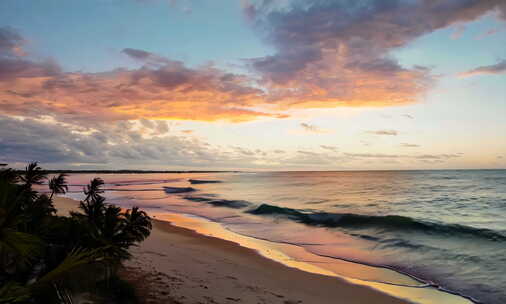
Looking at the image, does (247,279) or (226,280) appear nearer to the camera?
(226,280)

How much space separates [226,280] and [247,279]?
76cm

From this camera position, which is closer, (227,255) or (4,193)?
(4,193)

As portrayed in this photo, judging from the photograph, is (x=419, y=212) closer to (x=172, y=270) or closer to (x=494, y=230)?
(x=494, y=230)

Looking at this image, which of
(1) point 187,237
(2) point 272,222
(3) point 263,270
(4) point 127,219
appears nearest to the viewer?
(4) point 127,219

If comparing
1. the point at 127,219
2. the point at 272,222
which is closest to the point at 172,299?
the point at 127,219

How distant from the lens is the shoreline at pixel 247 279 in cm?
929

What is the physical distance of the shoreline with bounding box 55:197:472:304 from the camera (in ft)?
30.5

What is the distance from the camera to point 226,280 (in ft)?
35.0

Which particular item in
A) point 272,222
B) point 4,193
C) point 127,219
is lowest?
point 272,222

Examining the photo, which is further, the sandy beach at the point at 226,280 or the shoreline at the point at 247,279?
the shoreline at the point at 247,279

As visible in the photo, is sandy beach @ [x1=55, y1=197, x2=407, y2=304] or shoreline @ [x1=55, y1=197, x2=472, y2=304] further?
shoreline @ [x1=55, y1=197, x2=472, y2=304]

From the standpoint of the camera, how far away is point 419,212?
30172 millimetres

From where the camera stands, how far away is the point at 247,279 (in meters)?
10.9

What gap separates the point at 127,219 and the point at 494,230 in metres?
23.6
